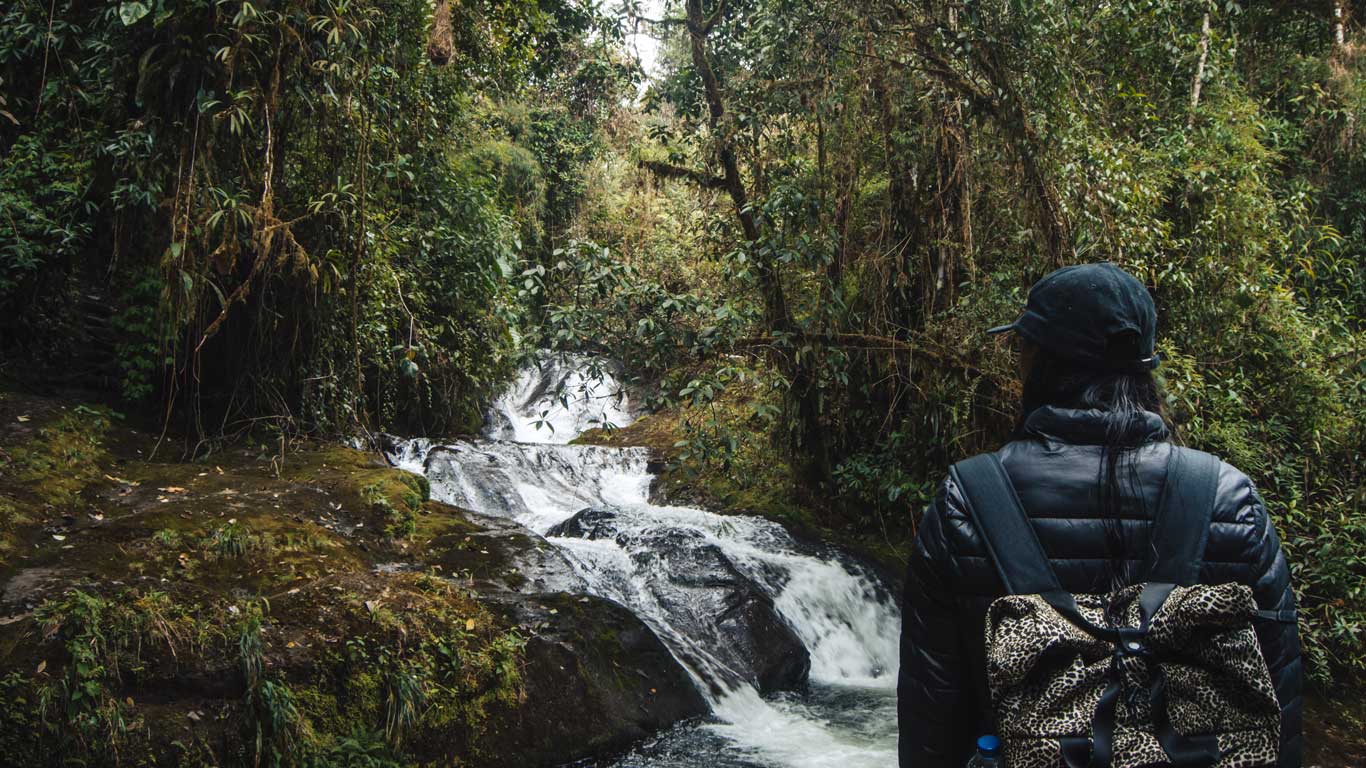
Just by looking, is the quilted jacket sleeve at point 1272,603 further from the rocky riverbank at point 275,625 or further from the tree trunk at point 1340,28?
the tree trunk at point 1340,28

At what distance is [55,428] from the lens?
6582 mm

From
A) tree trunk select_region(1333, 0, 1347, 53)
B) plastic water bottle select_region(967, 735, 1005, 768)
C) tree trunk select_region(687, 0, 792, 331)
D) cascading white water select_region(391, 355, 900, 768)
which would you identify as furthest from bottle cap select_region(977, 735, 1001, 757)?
tree trunk select_region(1333, 0, 1347, 53)

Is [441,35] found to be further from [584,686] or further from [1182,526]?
[1182,526]

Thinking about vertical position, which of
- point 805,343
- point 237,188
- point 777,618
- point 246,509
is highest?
point 237,188

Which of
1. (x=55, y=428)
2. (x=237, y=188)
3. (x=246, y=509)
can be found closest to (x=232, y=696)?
(x=246, y=509)

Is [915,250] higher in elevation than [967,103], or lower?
lower

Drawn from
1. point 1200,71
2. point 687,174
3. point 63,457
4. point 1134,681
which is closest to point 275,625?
point 63,457

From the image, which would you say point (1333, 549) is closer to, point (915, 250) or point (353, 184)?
point (915, 250)

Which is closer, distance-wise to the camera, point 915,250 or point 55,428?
point 55,428

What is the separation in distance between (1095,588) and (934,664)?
0.31m

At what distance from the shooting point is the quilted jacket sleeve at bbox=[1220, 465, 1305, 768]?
1585 millimetres

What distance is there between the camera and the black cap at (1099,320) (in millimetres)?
1669

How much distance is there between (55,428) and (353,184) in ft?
8.99

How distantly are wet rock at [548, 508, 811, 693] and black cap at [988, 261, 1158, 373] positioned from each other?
5287 mm
